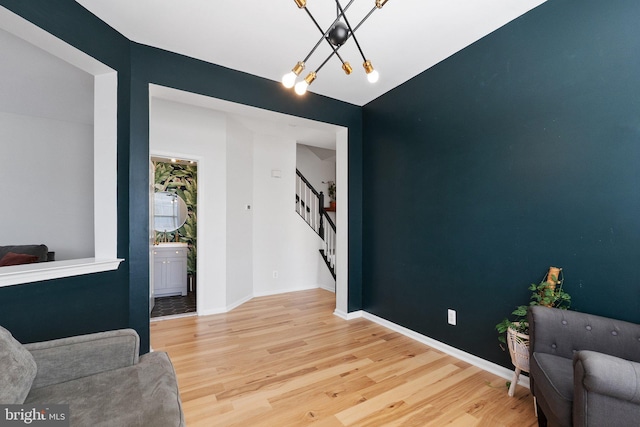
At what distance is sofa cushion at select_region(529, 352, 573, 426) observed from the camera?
1380 millimetres

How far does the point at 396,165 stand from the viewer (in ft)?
11.2

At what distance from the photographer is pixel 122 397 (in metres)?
1.29

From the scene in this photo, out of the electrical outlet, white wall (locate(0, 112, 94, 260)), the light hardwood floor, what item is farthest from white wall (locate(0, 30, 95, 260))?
the electrical outlet

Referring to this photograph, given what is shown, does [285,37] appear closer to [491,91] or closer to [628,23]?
[491,91]

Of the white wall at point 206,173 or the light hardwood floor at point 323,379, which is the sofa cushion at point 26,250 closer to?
the light hardwood floor at point 323,379

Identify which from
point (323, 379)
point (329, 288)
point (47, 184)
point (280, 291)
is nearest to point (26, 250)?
point (47, 184)

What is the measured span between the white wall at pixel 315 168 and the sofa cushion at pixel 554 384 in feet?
16.5

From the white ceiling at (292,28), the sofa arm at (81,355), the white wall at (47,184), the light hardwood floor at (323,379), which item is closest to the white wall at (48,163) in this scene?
the white wall at (47,184)

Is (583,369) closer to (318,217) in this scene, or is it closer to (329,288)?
(329,288)

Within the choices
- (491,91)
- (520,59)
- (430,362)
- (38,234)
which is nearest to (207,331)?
(430,362)

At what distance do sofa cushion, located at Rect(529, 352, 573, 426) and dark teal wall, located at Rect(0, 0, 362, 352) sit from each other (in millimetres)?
2887

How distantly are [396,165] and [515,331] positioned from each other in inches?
79.7

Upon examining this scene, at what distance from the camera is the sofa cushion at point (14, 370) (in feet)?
3.68

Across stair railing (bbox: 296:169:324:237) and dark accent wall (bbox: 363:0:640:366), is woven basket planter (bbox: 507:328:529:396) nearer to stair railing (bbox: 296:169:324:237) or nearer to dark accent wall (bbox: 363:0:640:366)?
dark accent wall (bbox: 363:0:640:366)
